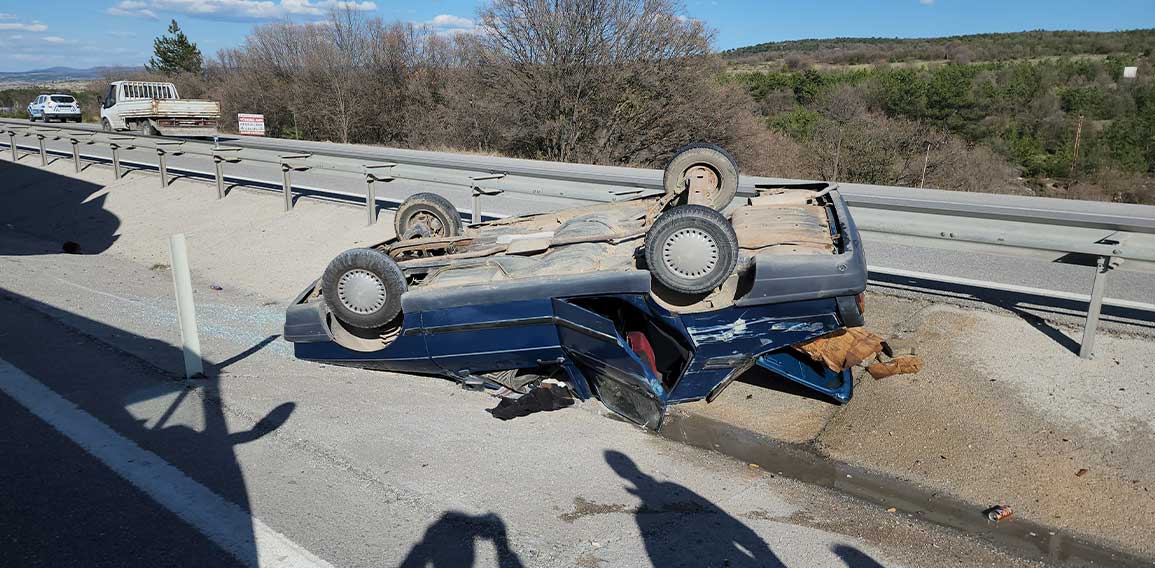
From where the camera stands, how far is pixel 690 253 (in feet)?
15.0

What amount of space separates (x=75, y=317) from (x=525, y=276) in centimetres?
479

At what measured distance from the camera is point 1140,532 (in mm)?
3666

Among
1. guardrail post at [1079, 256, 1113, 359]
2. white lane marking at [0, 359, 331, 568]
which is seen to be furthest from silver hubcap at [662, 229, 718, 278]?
guardrail post at [1079, 256, 1113, 359]

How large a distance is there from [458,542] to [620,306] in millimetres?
1964

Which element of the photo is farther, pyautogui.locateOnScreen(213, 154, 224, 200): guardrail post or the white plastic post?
pyautogui.locateOnScreen(213, 154, 224, 200): guardrail post

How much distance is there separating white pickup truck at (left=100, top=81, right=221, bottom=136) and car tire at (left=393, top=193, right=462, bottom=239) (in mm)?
25073

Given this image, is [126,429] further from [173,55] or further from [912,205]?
[173,55]

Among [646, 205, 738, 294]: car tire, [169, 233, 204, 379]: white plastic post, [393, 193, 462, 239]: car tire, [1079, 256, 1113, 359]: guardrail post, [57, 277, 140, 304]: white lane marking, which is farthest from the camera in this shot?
[57, 277, 140, 304]: white lane marking

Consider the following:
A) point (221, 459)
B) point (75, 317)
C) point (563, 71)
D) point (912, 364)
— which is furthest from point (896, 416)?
point (563, 71)

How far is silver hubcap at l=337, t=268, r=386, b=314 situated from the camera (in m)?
5.27

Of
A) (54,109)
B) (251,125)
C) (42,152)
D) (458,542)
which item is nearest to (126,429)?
(458,542)

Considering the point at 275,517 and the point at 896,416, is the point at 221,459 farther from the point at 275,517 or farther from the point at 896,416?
the point at 896,416

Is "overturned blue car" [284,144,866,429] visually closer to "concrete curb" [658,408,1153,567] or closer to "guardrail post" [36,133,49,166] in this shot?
"concrete curb" [658,408,1153,567]

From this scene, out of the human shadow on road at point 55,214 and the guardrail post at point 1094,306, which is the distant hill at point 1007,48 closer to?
the human shadow on road at point 55,214
